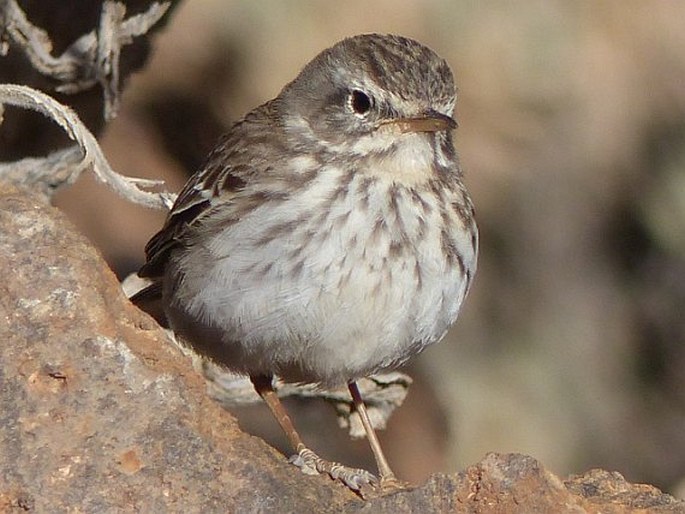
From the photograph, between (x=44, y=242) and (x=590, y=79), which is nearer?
(x=44, y=242)

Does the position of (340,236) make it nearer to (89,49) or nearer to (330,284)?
(330,284)

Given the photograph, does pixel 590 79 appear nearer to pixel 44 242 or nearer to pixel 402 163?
pixel 402 163

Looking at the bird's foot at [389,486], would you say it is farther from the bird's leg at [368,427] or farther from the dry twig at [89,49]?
the dry twig at [89,49]

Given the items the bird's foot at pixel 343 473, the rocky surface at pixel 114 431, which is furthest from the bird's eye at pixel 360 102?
the rocky surface at pixel 114 431

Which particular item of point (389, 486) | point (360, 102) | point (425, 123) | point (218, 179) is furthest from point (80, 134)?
point (389, 486)

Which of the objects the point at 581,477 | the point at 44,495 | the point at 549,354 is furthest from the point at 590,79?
the point at 44,495


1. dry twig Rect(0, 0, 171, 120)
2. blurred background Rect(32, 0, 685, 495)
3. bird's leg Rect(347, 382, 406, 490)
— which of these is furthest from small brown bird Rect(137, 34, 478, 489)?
blurred background Rect(32, 0, 685, 495)
